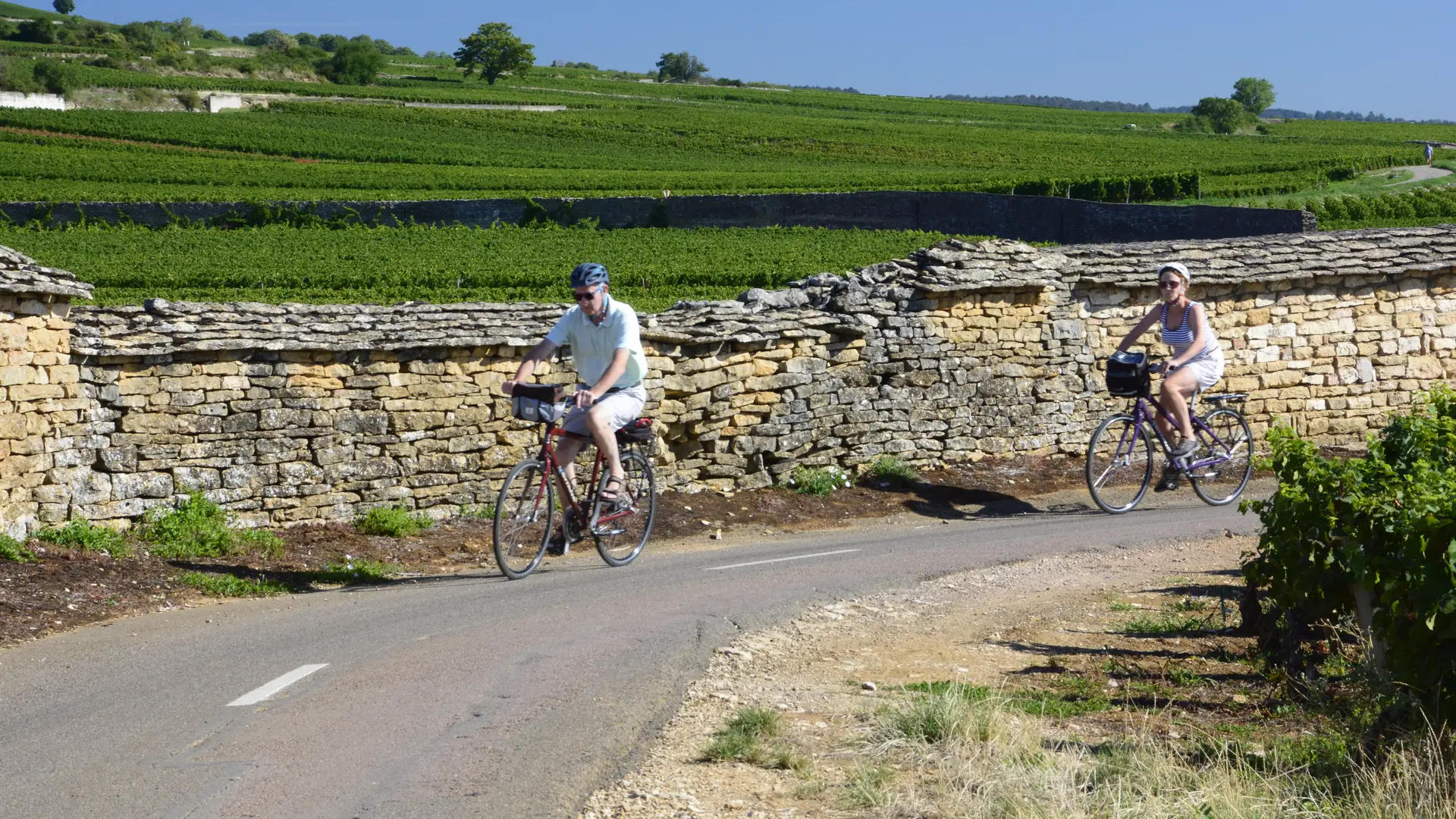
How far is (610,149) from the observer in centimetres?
7944

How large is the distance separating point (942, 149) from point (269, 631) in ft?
239

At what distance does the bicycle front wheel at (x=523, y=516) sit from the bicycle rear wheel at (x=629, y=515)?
1.17 ft

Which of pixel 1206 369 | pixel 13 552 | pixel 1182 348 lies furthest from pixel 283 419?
pixel 1206 369

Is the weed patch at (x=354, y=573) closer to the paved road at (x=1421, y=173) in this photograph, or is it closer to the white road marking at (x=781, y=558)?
the white road marking at (x=781, y=558)

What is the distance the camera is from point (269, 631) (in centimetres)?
839

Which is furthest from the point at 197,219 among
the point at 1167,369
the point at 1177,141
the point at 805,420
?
the point at 1177,141

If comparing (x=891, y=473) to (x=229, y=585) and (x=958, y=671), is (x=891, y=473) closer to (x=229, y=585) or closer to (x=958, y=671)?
(x=229, y=585)

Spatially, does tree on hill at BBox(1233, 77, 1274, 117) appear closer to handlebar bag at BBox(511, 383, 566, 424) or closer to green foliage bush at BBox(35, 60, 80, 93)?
green foliage bush at BBox(35, 60, 80, 93)

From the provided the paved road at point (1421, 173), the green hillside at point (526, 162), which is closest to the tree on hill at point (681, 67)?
the green hillside at point (526, 162)

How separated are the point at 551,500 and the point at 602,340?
1205mm

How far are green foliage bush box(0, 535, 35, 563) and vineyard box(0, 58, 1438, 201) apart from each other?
36.1 metres

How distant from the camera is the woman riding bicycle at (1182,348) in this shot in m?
13.0

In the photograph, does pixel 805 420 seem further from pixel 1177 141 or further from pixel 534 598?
pixel 1177 141

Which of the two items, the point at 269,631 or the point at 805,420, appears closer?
the point at 269,631
